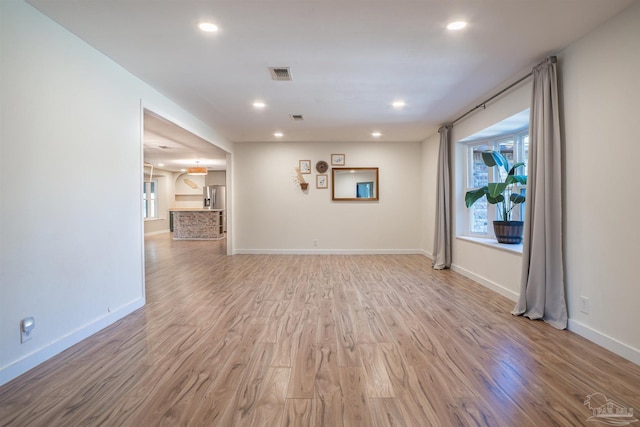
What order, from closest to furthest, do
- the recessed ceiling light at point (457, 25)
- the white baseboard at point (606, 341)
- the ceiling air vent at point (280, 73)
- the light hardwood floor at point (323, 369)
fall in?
the light hardwood floor at point (323, 369) → the white baseboard at point (606, 341) → the recessed ceiling light at point (457, 25) → the ceiling air vent at point (280, 73)

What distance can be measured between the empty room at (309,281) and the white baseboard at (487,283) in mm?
43

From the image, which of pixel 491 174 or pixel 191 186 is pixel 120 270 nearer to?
pixel 491 174

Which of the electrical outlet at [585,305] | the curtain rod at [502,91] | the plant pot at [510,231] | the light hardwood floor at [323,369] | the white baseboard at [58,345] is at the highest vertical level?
the curtain rod at [502,91]

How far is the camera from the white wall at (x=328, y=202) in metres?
6.36

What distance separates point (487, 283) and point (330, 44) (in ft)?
11.4

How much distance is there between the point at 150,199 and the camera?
1082 centimetres

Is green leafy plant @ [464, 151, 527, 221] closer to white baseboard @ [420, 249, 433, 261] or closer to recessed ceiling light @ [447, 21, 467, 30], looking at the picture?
white baseboard @ [420, 249, 433, 261]

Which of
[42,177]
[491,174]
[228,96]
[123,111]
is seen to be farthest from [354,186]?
[42,177]

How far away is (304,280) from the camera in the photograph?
4148 mm

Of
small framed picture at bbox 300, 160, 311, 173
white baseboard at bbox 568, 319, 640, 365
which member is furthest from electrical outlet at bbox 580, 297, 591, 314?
small framed picture at bbox 300, 160, 311, 173

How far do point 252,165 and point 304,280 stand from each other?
3277mm

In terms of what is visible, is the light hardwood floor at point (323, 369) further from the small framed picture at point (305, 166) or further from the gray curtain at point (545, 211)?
the small framed picture at point (305, 166)

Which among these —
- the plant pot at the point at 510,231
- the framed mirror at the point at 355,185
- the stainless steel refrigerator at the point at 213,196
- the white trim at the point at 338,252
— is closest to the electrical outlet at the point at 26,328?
the white trim at the point at 338,252

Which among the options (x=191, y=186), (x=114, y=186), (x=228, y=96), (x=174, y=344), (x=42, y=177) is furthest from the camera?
(x=191, y=186)
